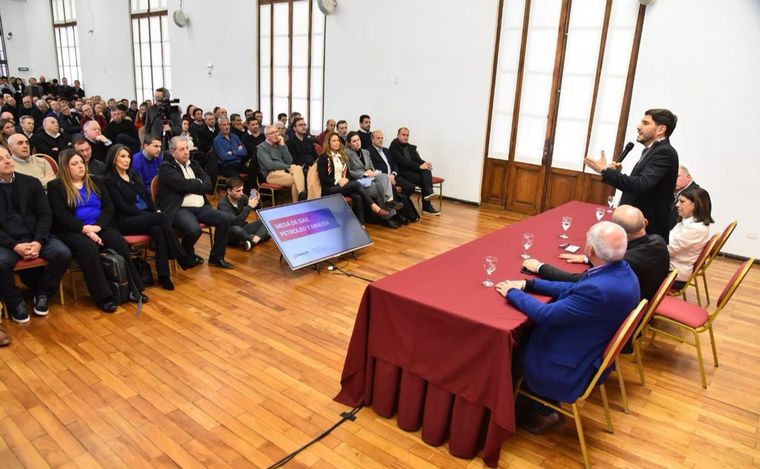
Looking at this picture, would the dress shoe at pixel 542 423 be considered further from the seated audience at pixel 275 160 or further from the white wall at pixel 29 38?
the white wall at pixel 29 38

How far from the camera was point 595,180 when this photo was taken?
7164 mm

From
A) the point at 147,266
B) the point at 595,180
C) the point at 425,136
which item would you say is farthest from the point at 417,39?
the point at 147,266

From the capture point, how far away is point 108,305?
4023mm

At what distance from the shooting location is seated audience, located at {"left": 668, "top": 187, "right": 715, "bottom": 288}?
387cm

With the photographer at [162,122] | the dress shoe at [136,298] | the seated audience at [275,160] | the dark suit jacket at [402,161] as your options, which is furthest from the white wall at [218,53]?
the dress shoe at [136,298]

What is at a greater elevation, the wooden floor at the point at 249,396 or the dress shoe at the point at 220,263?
the dress shoe at the point at 220,263

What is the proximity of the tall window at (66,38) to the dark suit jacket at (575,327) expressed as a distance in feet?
58.6

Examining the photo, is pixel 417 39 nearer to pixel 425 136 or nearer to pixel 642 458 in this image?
pixel 425 136

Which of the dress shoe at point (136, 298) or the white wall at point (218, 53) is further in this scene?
the white wall at point (218, 53)

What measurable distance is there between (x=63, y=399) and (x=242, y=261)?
8.29 ft

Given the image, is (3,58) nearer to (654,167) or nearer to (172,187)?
(172,187)

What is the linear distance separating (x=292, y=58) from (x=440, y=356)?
29.5 feet

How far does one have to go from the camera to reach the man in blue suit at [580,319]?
7.33 ft

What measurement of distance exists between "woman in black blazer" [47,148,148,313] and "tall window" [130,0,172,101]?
9.94 m
